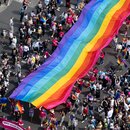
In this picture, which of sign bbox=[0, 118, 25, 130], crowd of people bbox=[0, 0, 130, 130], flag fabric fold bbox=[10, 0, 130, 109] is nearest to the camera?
sign bbox=[0, 118, 25, 130]

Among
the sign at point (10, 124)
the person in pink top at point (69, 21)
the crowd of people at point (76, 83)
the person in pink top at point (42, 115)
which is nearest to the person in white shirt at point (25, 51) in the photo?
the crowd of people at point (76, 83)

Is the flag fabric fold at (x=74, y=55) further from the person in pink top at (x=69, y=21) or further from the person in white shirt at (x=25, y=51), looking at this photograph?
the person in white shirt at (x=25, y=51)

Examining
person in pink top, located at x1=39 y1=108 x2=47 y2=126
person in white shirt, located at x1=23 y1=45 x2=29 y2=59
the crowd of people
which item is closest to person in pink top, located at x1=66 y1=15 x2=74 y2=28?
the crowd of people

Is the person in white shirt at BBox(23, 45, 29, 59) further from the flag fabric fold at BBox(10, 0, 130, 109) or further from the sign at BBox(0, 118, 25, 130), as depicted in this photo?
the sign at BBox(0, 118, 25, 130)

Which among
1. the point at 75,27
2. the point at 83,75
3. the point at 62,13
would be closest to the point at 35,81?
the point at 83,75

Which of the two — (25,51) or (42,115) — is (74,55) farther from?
(42,115)

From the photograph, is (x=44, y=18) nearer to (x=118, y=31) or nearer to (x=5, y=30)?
(x=5, y=30)

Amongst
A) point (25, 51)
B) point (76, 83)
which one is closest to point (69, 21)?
point (25, 51)

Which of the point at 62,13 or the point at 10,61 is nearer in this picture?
the point at 10,61
